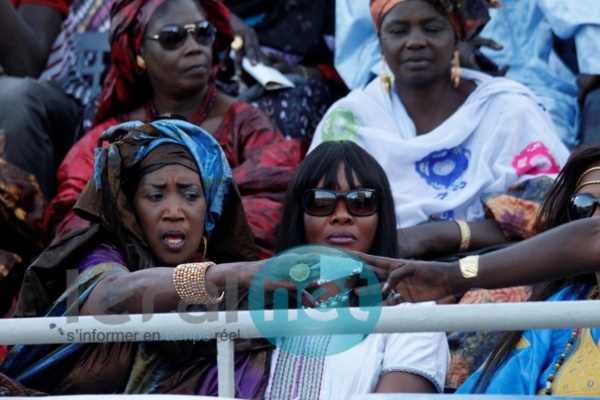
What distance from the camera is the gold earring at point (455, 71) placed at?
5.36m

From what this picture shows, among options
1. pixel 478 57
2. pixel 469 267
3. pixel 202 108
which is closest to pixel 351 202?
pixel 469 267

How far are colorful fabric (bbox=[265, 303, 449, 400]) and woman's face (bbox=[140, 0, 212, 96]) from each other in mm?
1876

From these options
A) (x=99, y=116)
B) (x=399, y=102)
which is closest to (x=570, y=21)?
(x=399, y=102)

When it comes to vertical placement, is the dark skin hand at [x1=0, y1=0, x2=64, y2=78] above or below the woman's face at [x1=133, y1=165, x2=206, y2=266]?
above

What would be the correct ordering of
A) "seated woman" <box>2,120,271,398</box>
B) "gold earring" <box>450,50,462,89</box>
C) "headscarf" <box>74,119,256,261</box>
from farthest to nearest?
"gold earring" <box>450,50,462,89</box>
"headscarf" <box>74,119,256,261</box>
"seated woman" <box>2,120,271,398</box>

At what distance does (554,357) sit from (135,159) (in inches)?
57.4

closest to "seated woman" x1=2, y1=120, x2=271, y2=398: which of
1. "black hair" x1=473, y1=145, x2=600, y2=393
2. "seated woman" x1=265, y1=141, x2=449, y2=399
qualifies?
"seated woman" x1=265, y1=141, x2=449, y2=399

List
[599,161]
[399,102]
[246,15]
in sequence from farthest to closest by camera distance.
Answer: [246,15] < [399,102] < [599,161]

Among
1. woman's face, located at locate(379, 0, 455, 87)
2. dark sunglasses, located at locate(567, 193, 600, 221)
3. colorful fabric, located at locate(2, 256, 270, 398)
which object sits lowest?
colorful fabric, located at locate(2, 256, 270, 398)

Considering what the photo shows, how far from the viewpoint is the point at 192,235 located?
13.5ft

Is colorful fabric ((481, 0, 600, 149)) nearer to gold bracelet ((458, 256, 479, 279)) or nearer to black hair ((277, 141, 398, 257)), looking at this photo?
black hair ((277, 141, 398, 257))

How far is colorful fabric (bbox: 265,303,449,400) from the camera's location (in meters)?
3.70

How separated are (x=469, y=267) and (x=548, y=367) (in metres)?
0.66

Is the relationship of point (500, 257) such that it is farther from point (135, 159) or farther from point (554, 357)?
point (135, 159)
